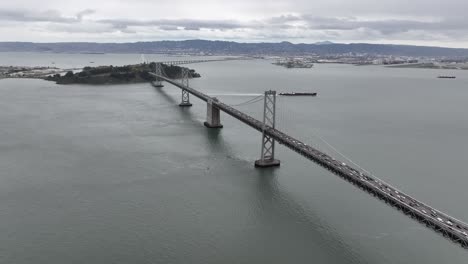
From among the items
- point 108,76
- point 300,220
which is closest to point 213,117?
point 300,220

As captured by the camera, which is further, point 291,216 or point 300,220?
point 291,216

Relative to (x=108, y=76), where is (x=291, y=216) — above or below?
below

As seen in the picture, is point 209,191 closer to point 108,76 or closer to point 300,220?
point 300,220

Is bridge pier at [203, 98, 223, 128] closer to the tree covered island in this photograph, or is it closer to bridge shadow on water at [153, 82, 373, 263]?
bridge shadow on water at [153, 82, 373, 263]

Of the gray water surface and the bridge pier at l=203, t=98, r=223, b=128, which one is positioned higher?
the bridge pier at l=203, t=98, r=223, b=128

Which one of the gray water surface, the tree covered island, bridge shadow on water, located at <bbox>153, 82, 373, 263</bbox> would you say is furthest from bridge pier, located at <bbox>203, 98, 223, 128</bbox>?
the tree covered island

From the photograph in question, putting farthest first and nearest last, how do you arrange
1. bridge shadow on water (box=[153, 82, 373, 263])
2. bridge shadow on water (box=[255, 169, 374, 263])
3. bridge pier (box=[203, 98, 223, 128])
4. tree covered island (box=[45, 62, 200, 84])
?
tree covered island (box=[45, 62, 200, 84]), bridge pier (box=[203, 98, 223, 128]), bridge shadow on water (box=[153, 82, 373, 263]), bridge shadow on water (box=[255, 169, 374, 263])
